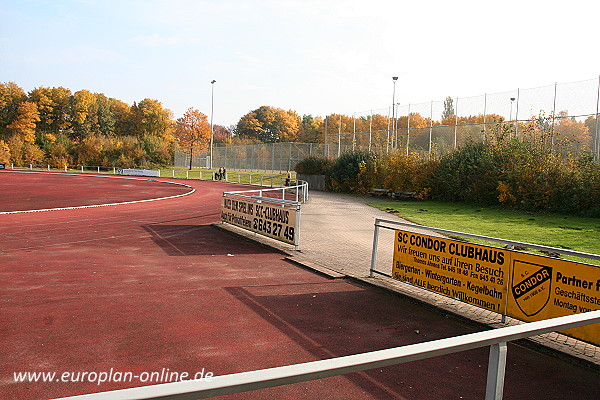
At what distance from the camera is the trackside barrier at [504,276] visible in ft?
17.3

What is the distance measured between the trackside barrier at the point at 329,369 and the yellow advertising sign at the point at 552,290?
3.12 metres

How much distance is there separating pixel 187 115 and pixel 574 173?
5887cm

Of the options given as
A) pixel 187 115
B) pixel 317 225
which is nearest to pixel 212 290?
pixel 317 225

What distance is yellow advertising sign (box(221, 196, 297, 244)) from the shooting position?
11.7 m

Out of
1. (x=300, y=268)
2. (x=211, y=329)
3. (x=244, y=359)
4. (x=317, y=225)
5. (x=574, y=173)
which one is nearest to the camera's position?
(x=244, y=359)

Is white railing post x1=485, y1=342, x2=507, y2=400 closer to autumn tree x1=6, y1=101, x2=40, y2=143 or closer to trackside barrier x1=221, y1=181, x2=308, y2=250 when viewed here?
trackside barrier x1=221, y1=181, x2=308, y2=250

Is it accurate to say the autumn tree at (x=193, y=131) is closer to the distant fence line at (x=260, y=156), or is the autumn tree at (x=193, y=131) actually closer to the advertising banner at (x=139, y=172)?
the distant fence line at (x=260, y=156)

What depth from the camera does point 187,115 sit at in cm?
7031

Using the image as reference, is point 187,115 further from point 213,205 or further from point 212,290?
point 212,290

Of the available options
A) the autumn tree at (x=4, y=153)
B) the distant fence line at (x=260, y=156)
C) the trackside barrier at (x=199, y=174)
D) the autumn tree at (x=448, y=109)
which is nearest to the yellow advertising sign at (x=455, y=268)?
the autumn tree at (x=448, y=109)

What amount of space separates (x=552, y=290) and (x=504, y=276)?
712 millimetres

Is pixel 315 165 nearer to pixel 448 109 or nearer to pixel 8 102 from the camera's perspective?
pixel 448 109

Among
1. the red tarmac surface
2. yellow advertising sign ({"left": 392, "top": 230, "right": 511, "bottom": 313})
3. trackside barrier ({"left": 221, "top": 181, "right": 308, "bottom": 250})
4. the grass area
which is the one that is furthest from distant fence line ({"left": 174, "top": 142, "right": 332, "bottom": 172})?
yellow advertising sign ({"left": 392, "top": 230, "right": 511, "bottom": 313})

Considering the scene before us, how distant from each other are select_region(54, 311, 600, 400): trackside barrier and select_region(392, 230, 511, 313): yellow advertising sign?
398cm
